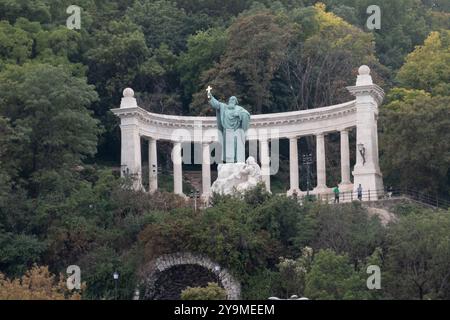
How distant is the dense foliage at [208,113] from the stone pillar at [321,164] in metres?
3.54

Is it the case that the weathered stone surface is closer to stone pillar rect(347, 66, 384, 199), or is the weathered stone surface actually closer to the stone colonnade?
the stone colonnade

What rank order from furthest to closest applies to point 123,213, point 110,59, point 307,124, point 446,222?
point 110,59 → point 307,124 → point 123,213 → point 446,222

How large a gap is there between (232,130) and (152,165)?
733 cm

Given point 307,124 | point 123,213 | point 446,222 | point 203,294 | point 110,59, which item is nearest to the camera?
point 203,294

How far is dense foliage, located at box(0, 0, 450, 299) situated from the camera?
271 feet

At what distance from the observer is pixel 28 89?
93.6m

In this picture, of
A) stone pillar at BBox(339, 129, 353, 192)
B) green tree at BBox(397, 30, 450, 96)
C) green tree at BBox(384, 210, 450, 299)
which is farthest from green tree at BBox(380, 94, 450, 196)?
green tree at BBox(384, 210, 450, 299)

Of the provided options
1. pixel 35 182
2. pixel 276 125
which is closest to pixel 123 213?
pixel 35 182

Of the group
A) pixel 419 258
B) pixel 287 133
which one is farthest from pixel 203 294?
pixel 287 133

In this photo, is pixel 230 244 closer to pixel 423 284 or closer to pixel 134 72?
pixel 423 284

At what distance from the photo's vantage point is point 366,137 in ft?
315

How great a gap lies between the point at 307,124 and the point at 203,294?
27790 millimetres

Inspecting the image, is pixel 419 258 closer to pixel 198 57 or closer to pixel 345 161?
pixel 345 161

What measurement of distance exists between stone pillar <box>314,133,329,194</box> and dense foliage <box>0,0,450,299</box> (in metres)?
3.54
